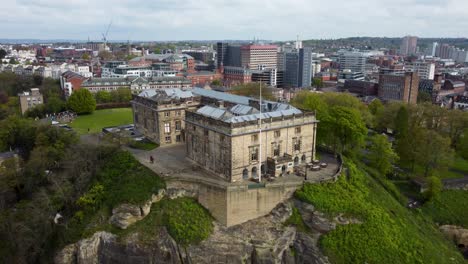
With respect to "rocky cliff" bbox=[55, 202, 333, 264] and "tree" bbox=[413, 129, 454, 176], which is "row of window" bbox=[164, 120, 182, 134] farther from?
"tree" bbox=[413, 129, 454, 176]

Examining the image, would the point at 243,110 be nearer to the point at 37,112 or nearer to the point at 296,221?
the point at 296,221

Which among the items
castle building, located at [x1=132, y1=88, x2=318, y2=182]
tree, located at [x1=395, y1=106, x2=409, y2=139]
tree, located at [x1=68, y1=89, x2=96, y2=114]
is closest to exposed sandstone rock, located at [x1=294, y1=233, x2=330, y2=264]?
castle building, located at [x1=132, y1=88, x2=318, y2=182]

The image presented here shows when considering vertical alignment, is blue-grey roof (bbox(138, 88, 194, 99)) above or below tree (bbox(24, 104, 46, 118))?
above

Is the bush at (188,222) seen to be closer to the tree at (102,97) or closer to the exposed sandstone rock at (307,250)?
the exposed sandstone rock at (307,250)

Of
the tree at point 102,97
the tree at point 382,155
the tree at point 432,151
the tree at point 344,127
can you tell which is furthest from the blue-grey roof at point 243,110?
the tree at point 102,97

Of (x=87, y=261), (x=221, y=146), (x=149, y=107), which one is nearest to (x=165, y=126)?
(x=149, y=107)

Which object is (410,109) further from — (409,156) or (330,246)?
(330,246)
